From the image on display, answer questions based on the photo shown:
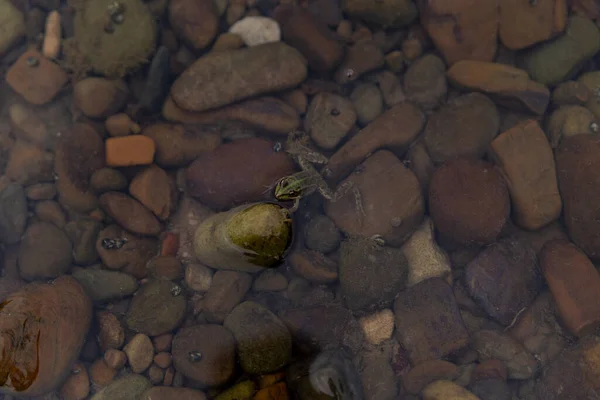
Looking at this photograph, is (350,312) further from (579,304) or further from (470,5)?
(470,5)

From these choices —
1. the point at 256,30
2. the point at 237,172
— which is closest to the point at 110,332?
the point at 237,172

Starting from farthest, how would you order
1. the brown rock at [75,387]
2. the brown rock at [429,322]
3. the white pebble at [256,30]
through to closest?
the white pebble at [256,30] < the brown rock at [429,322] < the brown rock at [75,387]

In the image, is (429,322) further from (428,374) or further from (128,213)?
(128,213)

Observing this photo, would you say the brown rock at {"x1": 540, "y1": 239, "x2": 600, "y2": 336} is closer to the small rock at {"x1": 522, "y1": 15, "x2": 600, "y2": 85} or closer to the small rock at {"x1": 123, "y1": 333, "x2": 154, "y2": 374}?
the small rock at {"x1": 522, "y1": 15, "x2": 600, "y2": 85}

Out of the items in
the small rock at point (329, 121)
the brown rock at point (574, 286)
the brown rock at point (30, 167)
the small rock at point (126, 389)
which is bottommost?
the small rock at point (126, 389)

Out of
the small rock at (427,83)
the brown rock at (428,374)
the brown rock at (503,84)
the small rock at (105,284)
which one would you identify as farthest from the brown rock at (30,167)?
the brown rock at (503,84)

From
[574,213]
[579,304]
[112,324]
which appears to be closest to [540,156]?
[574,213]

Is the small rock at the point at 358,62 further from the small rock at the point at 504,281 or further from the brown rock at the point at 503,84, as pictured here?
the small rock at the point at 504,281
